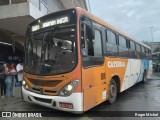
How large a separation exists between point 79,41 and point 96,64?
3.54 feet

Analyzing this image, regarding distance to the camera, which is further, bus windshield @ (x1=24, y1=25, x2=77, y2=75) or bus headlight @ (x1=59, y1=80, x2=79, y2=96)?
bus windshield @ (x1=24, y1=25, x2=77, y2=75)

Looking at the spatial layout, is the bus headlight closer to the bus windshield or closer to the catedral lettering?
the bus windshield

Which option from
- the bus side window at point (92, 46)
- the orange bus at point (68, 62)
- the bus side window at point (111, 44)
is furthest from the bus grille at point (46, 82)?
the bus side window at point (111, 44)

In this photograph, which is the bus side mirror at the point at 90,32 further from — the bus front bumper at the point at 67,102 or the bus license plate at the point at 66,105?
the bus license plate at the point at 66,105

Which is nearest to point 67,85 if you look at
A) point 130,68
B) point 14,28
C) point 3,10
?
point 130,68

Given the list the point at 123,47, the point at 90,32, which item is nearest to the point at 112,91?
the point at 123,47

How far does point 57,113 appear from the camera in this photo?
6.39m

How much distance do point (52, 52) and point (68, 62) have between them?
0.79m

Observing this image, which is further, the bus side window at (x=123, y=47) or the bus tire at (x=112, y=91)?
the bus side window at (x=123, y=47)

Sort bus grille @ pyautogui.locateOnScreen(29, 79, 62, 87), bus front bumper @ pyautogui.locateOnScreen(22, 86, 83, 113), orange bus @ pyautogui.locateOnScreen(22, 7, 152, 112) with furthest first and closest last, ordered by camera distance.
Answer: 1. bus grille @ pyautogui.locateOnScreen(29, 79, 62, 87)
2. orange bus @ pyautogui.locateOnScreen(22, 7, 152, 112)
3. bus front bumper @ pyautogui.locateOnScreen(22, 86, 83, 113)

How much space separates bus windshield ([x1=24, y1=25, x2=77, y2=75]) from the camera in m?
5.71

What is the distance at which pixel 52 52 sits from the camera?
20.5 ft

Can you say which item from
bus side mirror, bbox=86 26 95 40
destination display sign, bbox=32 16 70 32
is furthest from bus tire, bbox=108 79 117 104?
destination display sign, bbox=32 16 70 32

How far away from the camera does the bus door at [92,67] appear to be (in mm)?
5734
